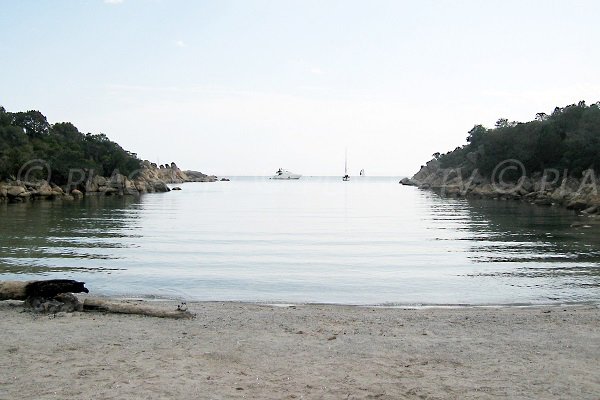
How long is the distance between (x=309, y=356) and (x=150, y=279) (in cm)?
1047

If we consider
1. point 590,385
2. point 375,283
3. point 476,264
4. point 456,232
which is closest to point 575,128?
point 456,232

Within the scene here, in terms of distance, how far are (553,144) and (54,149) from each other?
2803 inches

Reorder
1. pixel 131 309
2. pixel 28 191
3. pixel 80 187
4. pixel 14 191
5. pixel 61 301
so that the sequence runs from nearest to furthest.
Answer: pixel 131 309
pixel 61 301
pixel 14 191
pixel 28 191
pixel 80 187

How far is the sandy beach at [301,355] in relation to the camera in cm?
746

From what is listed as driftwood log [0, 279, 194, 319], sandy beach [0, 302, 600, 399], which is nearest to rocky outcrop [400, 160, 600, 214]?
sandy beach [0, 302, 600, 399]

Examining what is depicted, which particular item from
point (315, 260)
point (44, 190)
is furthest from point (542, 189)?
point (44, 190)

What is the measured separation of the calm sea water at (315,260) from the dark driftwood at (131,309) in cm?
342

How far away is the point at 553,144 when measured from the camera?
7800 cm

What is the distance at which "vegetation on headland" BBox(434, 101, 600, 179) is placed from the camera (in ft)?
230

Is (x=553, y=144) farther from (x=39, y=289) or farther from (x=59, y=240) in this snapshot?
(x=39, y=289)

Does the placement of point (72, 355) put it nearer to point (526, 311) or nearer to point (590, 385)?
point (590, 385)

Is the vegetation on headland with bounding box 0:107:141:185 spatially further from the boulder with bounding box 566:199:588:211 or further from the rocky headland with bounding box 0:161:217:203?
the boulder with bounding box 566:199:588:211

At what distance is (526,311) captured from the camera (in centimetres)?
1344

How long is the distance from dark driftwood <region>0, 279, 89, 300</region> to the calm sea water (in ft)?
10.9
